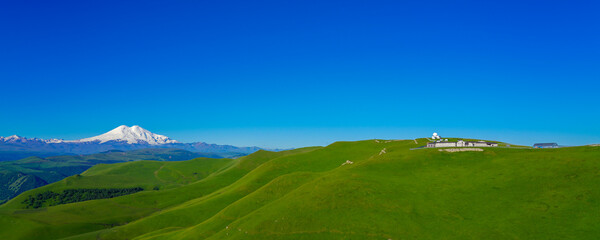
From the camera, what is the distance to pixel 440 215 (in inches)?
2512

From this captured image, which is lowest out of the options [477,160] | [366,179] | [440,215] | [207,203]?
[207,203]

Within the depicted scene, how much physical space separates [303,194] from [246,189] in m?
98.1

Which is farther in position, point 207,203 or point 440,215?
point 207,203

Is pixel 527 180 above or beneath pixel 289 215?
above

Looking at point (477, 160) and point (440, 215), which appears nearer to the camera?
point (440, 215)

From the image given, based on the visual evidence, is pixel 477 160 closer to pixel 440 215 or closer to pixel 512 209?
pixel 512 209

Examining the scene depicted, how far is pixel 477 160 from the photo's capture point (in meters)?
96.2

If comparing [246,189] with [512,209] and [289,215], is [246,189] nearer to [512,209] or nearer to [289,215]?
[289,215]

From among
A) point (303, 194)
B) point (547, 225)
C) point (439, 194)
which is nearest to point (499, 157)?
point (439, 194)

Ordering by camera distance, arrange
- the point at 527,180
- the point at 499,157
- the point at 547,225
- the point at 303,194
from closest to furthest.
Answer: the point at 547,225
the point at 527,180
the point at 303,194
the point at 499,157

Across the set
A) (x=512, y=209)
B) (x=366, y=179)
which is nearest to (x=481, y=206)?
(x=512, y=209)


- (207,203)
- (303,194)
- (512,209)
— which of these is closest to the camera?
(512,209)

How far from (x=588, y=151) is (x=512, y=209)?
49.2 meters

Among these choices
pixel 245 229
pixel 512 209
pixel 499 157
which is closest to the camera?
pixel 512 209
